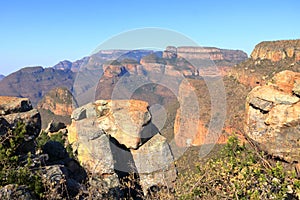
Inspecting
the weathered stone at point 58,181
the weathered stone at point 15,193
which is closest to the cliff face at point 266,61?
the weathered stone at point 58,181

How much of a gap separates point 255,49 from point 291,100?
9097 cm

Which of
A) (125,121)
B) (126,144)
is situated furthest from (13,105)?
(126,144)

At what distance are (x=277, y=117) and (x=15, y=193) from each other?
9.43 meters

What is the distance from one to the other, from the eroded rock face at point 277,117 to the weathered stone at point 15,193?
25.7 ft

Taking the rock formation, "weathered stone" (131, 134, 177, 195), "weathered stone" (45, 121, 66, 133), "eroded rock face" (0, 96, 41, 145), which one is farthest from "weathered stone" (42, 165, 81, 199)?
the rock formation

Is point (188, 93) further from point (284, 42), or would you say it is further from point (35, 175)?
point (35, 175)

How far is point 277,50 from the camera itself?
8606 centimetres

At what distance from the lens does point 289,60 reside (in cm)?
7775

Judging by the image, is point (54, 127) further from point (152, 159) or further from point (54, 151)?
point (54, 151)

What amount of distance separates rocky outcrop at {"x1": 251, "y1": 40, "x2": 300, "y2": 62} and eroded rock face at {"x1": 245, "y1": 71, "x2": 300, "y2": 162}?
2714 inches

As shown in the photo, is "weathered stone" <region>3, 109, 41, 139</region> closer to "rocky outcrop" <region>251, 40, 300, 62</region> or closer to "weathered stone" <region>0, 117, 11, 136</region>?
"weathered stone" <region>0, 117, 11, 136</region>

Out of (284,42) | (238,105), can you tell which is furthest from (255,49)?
(238,105)

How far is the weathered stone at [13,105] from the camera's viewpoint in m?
13.2

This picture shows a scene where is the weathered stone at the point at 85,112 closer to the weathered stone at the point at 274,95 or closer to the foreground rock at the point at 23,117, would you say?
the foreground rock at the point at 23,117
